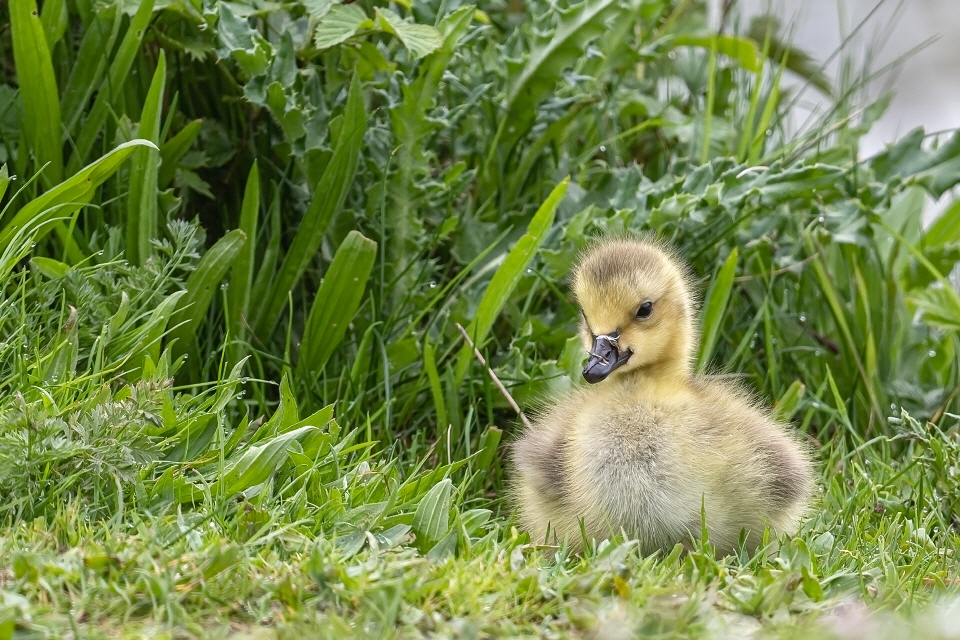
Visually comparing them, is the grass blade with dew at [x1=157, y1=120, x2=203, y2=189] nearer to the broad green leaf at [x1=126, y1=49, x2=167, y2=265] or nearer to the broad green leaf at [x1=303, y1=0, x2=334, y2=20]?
the broad green leaf at [x1=126, y1=49, x2=167, y2=265]

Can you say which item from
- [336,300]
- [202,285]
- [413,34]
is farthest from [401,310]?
[413,34]

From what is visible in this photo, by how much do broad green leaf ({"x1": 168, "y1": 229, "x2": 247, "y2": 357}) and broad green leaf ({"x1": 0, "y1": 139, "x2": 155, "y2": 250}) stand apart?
38 centimetres

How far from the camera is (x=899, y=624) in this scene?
2.33 m

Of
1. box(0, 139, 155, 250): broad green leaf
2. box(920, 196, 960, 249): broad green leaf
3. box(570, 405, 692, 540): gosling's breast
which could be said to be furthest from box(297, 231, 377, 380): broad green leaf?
box(920, 196, 960, 249): broad green leaf

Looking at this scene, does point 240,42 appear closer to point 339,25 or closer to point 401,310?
point 339,25

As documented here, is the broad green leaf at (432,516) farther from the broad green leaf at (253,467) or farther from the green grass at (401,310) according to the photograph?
the broad green leaf at (253,467)

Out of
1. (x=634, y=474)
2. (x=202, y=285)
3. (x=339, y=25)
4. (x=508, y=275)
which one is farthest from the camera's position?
(x=508, y=275)

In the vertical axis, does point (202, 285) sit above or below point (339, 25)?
below

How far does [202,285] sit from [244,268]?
0.20 m

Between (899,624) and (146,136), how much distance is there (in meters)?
2.64

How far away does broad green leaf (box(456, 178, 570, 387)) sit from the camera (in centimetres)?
401

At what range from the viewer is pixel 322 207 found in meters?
4.07

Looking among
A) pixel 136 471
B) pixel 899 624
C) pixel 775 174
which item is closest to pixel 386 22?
pixel 775 174

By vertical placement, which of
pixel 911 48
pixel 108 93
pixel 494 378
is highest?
pixel 911 48
